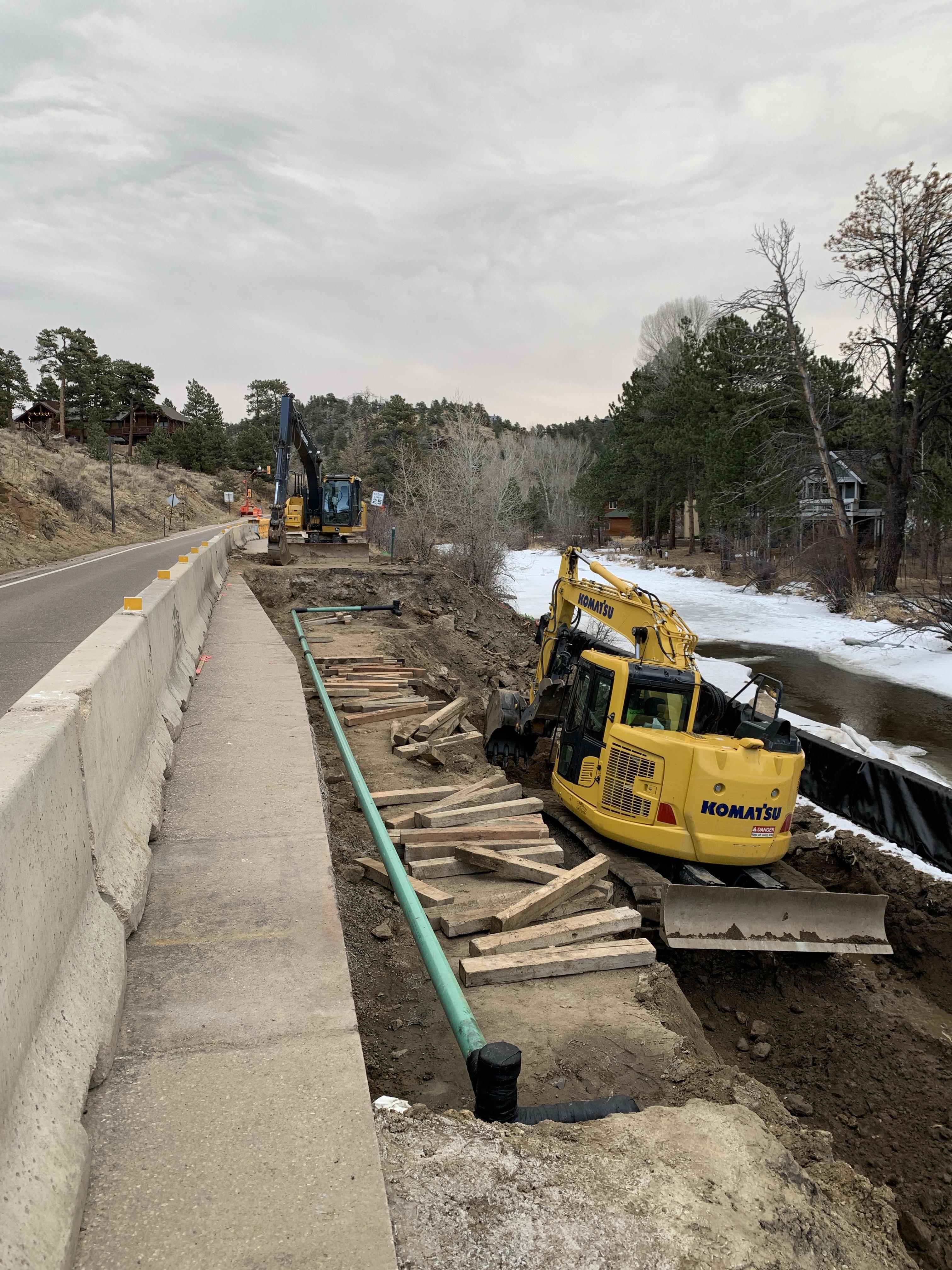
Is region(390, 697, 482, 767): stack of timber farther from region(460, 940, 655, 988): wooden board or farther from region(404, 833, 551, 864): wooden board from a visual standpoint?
region(460, 940, 655, 988): wooden board

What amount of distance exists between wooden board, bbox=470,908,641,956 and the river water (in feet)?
34.4

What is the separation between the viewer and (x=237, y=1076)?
10.5ft

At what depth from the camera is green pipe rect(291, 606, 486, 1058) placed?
3830mm

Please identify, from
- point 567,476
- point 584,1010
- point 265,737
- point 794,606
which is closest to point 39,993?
point 584,1010

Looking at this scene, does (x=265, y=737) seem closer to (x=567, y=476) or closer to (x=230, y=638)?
(x=230, y=638)

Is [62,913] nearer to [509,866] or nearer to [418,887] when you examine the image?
[418,887]

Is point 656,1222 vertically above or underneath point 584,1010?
above

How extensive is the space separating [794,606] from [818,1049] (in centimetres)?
3063

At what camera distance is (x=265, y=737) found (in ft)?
25.2

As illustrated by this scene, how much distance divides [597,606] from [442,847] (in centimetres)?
482

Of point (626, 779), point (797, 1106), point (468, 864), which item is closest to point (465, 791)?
point (468, 864)

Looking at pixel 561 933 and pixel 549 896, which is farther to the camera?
pixel 549 896

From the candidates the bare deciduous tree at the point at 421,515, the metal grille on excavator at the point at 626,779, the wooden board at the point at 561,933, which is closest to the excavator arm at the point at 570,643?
the metal grille on excavator at the point at 626,779

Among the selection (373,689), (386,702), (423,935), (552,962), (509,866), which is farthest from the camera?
(373,689)
